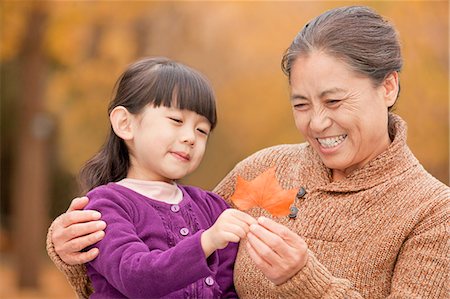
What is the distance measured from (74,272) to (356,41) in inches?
45.7

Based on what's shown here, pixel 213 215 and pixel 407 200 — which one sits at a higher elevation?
pixel 407 200

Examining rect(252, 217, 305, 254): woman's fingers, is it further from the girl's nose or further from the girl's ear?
the girl's ear

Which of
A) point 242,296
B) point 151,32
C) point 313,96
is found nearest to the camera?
point 313,96

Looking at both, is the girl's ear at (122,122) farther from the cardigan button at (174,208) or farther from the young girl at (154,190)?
the cardigan button at (174,208)

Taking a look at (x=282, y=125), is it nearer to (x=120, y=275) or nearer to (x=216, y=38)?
(x=216, y=38)

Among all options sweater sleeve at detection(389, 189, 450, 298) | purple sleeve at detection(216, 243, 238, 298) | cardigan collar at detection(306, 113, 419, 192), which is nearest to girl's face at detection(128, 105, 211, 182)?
purple sleeve at detection(216, 243, 238, 298)

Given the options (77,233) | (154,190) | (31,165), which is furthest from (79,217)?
(31,165)

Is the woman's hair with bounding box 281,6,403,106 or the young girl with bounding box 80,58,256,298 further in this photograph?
the woman's hair with bounding box 281,6,403,106

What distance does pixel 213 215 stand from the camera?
2.68 meters

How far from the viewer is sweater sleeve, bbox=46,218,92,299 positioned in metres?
2.56

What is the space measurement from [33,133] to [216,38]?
3.06 metres

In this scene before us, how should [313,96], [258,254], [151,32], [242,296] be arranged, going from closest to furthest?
1. [258,254]
2. [313,96]
3. [242,296]
4. [151,32]

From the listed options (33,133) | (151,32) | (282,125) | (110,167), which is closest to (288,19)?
(282,125)

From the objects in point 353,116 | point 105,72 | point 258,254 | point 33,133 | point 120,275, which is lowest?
point 33,133
